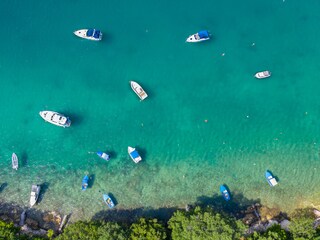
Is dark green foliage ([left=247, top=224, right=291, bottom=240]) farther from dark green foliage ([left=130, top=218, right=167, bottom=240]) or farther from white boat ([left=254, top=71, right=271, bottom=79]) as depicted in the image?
white boat ([left=254, top=71, right=271, bottom=79])

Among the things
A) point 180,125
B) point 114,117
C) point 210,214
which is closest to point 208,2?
point 180,125

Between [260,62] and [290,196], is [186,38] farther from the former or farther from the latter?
[290,196]

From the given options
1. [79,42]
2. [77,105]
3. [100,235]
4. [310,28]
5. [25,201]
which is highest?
[79,42]

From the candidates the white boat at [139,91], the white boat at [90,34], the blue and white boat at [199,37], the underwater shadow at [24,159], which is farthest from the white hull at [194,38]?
the underwater shadow at [24,159]

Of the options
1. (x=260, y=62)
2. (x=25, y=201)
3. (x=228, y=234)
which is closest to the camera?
(x=228, y=234)

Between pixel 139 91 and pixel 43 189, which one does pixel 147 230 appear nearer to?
pixel 43 189

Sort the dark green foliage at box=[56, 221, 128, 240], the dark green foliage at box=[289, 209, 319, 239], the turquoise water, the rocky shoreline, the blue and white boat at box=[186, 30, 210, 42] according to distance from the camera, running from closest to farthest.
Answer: the dark green foliage at box=[56, 221, 128, 240] → the dark green foliage at box=[289, 209, 319, 239] → the rocky shoreline → the turquoise water → the blue and white boat at box=[186, 30, 210, 42]

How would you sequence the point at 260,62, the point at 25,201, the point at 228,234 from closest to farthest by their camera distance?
1. the point at 228,234
2. the point at 25,201
3. the point at 260,62

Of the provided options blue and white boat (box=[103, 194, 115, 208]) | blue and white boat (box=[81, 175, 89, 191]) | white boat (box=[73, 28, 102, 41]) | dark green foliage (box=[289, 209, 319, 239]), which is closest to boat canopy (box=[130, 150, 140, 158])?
blue and white boat (box=[103, 194, 115, 208])
